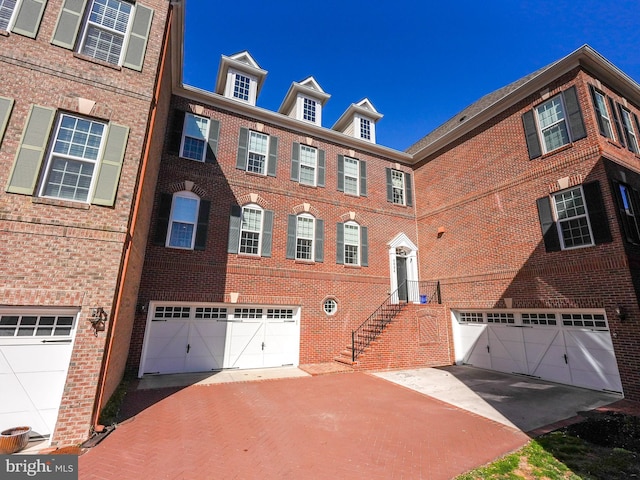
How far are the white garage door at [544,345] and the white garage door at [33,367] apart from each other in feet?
42.1

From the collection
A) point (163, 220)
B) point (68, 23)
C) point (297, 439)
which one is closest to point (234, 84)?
point (163, 220)

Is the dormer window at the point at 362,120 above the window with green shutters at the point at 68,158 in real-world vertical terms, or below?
above

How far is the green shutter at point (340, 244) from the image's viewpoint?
13.2 meters

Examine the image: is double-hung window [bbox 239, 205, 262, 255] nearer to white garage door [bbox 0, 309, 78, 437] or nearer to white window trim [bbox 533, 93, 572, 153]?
white garage door [bbox 0, 309, 78, 437]

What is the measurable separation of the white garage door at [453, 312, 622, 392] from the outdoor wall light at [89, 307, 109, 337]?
12.4m

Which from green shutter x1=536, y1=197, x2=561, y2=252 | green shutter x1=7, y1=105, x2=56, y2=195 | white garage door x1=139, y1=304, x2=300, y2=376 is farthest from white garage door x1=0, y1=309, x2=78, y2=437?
green shutter x1=536, y1=197, x2=561, y2=252

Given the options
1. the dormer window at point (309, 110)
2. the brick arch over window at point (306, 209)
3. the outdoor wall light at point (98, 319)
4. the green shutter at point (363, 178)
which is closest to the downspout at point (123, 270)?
the outdoor wall light at point (98, 319)

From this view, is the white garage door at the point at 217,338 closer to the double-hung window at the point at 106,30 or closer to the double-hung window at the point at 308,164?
the double-hung window at the point at 308,164

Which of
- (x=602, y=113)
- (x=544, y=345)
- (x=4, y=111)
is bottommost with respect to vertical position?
(x=544, y=345)

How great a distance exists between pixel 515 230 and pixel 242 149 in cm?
1096

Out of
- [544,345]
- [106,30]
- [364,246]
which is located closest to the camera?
[106,30]

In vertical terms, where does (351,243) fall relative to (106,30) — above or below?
below

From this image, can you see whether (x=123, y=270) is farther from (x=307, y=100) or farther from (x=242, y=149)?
(x=307, y=100)

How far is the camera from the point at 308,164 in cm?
1373
